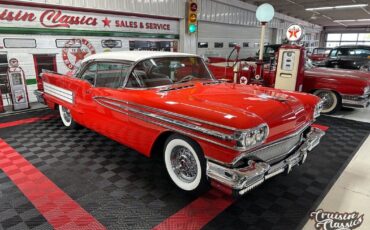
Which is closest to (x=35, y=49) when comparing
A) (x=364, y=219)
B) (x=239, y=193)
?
(x=239, y=193)

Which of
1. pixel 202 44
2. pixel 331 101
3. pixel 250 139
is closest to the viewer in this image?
pixel 250 139

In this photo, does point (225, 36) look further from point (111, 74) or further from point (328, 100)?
point (111, 74)

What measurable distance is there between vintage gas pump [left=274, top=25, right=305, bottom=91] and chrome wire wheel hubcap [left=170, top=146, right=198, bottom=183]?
160 inches

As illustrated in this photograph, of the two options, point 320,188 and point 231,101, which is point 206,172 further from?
point 320,188

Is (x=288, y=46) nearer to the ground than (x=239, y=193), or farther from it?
farther from it

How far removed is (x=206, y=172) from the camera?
2.24 m

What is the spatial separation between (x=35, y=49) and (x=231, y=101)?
6194 millimetres

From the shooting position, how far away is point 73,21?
7.21 meters

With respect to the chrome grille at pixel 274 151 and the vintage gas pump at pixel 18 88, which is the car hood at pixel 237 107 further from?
the vintage gas pump at pixel 18 88

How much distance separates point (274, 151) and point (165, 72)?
5.29 ft

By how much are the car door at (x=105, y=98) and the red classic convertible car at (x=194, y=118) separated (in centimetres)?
1

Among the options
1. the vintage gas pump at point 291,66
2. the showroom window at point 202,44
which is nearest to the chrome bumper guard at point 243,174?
the vintage gas pump at point 291,66

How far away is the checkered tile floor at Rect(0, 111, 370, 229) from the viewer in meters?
2.28

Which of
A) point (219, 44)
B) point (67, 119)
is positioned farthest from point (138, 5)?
point (67, 119)
